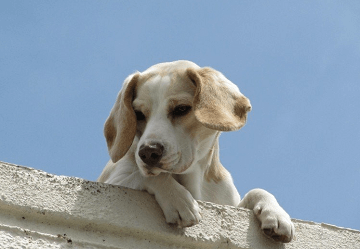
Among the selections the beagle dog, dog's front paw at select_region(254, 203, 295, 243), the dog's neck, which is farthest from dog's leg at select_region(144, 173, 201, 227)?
the dog's neck

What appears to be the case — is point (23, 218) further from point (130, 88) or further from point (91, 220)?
point (130, 88)

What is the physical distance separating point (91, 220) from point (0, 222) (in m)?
0.35

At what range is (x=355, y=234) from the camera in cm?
295

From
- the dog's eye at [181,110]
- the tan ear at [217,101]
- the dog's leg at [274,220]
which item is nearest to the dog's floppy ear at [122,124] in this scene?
the dog's eye at [181,110]

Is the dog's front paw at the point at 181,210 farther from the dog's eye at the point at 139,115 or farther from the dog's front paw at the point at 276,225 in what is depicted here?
the dog's eye at the point at 139,115

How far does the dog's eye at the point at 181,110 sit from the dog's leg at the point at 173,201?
433 mm

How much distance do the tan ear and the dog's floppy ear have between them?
1.15ft

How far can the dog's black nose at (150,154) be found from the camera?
2797 millimetres

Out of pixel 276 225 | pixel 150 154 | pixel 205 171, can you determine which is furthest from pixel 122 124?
pixel 276 225

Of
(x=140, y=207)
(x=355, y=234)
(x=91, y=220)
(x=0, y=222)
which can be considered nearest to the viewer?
(x=0, y=222)

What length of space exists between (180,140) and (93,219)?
0.78 meters

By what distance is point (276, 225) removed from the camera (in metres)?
2.71

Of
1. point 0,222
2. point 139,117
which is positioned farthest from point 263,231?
point 0,222

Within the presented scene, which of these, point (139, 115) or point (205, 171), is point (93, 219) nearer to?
point (139, 115)
